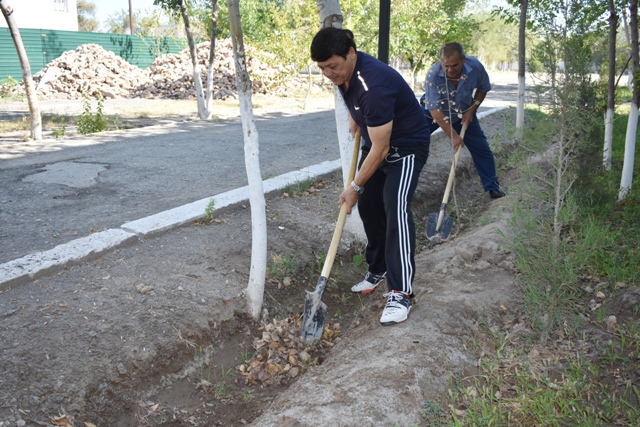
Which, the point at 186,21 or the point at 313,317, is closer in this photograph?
the point at 313,317

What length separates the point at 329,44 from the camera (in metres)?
3.10

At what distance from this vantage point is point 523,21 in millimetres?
9312

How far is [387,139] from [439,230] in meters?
1.93

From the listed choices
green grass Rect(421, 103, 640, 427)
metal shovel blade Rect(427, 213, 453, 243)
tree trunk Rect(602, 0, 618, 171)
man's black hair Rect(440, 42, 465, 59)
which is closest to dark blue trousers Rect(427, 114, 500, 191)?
man's black hair Rect(440, 42, 465, 59)

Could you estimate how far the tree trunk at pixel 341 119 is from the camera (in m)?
4.33

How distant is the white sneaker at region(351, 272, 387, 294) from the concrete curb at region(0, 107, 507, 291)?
145 centimetres

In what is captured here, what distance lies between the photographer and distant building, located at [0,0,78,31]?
105 feet

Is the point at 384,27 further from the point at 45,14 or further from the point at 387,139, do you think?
the point at 45,14

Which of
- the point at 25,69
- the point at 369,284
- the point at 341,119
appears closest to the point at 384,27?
the point at 341,119

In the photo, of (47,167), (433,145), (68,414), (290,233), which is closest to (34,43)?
(47,167)

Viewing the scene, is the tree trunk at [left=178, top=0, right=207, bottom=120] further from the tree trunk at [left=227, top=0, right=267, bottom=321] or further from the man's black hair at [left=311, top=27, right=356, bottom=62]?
the man's black hair at [left=311, top=27, right=356, bottom=62]

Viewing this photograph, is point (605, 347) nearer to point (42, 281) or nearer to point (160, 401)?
point (160, 401)

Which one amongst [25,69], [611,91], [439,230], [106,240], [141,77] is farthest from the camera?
[141,77]

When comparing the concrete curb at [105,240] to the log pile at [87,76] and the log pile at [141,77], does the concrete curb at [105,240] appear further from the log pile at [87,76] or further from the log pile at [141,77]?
the log pile at [87,76]
